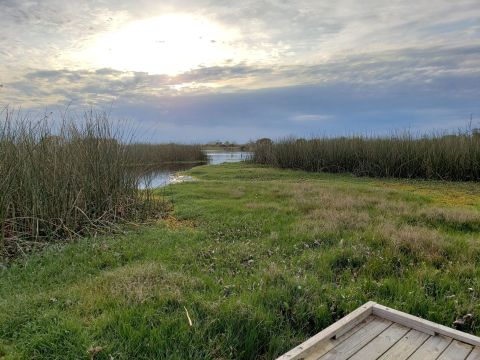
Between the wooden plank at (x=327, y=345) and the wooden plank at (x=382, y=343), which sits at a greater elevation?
the wooden plank at (x=327, y=345)

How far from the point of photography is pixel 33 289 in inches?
153

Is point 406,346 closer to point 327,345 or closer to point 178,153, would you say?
point 327,345

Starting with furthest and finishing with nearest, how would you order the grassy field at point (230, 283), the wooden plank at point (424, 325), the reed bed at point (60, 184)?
the reed bed at point (60, 184), the grassy field at point (230, 283), the wooden plank at point (424, 325)

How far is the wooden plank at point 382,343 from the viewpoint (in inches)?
98.4

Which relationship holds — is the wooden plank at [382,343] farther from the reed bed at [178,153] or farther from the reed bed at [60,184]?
the reed bed at [178,153]

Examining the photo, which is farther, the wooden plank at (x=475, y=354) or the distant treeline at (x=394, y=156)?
the distant treeline at (x=394, y=156)

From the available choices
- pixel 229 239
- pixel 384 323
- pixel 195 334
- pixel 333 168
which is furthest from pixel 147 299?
pixel 333 168

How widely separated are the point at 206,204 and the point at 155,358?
5963 mm

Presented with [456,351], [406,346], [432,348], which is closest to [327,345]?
[406,346]

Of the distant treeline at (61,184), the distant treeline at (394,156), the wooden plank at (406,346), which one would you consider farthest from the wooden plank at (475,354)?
the distant treeline at (394,156)

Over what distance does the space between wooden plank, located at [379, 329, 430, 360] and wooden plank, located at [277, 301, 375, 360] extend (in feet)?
1.11

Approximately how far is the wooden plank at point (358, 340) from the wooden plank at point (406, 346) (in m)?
0.16

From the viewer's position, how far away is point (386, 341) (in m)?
2.68

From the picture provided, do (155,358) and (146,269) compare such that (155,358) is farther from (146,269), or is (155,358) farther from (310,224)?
(310,224)
